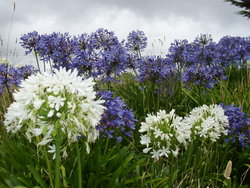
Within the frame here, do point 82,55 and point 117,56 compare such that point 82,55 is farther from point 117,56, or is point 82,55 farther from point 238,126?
point 238,126

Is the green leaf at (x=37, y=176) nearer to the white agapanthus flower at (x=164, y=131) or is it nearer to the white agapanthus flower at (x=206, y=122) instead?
the white agapanthus flower at (x=164, y=131)

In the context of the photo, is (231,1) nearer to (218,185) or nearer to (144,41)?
(144,41)

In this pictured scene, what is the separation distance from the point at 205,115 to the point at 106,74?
2.15m

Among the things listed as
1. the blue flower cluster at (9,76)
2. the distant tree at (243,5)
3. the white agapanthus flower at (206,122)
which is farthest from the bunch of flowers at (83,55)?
the distant tree at (243,5)

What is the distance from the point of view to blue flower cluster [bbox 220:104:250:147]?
15.8ft

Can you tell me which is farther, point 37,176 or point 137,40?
point 137,40

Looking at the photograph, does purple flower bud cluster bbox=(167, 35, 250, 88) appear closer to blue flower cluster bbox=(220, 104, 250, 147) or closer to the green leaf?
blue flower cluster bbox=(220, 104, 250, 147)

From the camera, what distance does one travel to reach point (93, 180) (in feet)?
11.2

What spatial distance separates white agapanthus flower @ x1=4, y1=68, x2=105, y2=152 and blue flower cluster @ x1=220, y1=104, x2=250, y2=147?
10.5ft


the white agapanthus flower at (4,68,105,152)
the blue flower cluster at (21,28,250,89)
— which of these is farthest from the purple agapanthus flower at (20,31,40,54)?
the white agapanthus flower at (4,68,105,152)

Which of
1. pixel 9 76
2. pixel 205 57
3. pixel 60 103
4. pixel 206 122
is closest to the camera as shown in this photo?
pixel 60 103

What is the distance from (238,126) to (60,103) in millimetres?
3624

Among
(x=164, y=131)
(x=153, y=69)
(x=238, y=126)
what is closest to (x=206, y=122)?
(x=164, y=131)

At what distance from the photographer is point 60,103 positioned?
6.28ft
